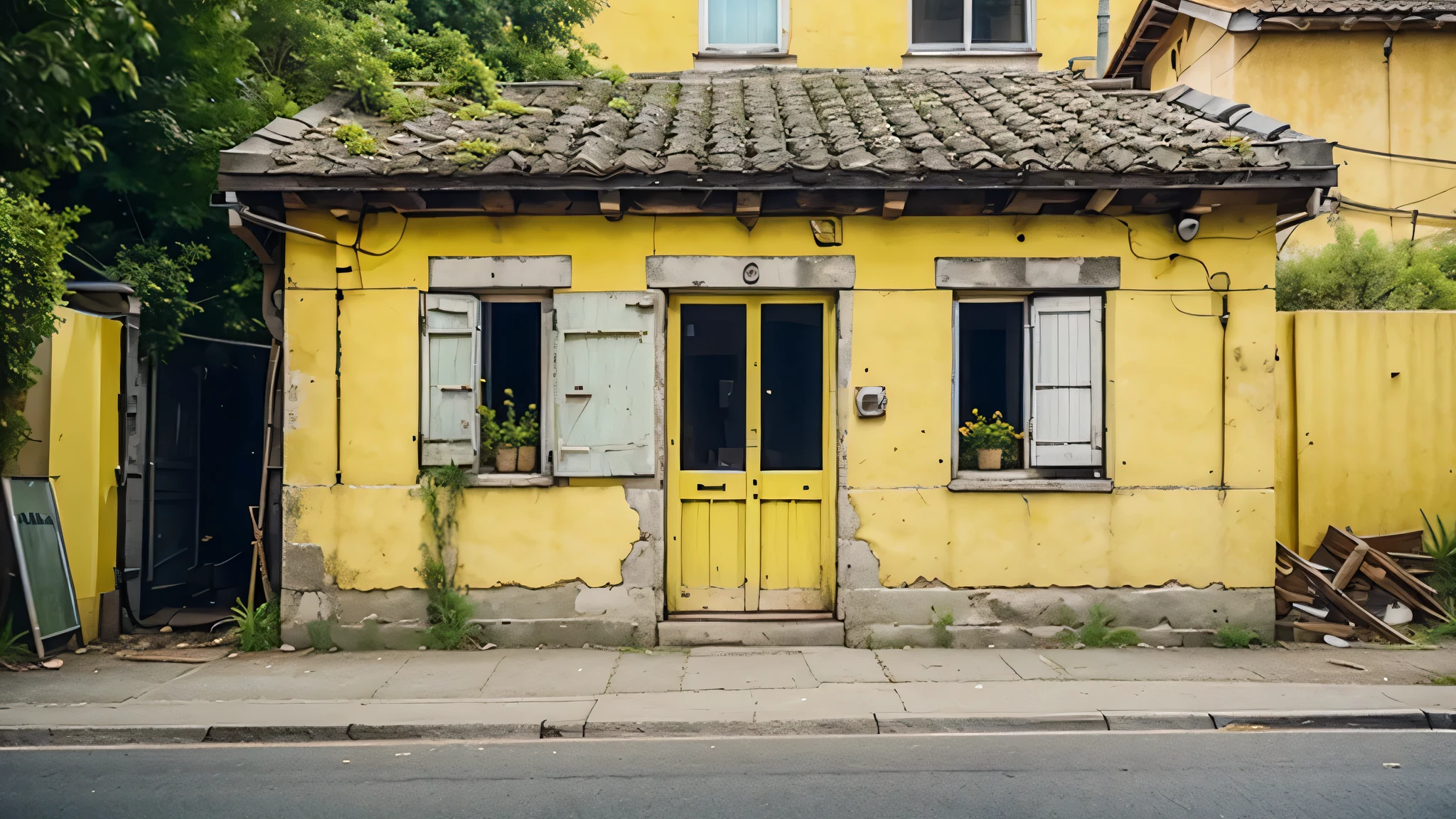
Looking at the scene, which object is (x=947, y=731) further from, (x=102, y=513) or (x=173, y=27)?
(x=173, y=27)

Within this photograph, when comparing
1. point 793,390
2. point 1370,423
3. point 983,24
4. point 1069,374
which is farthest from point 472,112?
point 1370,423

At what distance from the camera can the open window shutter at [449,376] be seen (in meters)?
8.24

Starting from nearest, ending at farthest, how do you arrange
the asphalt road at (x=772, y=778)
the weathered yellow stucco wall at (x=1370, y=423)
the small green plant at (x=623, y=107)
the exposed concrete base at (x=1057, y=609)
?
1. the asphalt road at (x=772, y=778)
2. the exposed concrete base at (x=1057, y=609)
3. the weathered yellow stucco wall at (x=1370, y=423)
4. the small green plant at (x=623, y=107)

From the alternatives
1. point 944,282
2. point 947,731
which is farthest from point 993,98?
point 947,731

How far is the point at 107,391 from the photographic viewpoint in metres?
8.38

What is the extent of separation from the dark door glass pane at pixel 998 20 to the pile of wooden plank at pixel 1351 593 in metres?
8.17

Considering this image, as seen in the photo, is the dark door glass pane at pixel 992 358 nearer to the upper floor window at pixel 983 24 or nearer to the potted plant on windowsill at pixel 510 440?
the potted plant on windowsill at pixel 510 440

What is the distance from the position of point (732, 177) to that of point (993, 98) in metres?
3.77

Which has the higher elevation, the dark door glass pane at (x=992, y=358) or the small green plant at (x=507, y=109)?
the small green plant at (x=507, y=109)

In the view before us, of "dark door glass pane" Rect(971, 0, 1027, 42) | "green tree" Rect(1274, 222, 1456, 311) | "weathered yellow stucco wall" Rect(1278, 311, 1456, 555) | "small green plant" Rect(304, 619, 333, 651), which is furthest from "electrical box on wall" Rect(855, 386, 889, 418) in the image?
"dark door glass pane" Rect(971, 0, 1027, 42)

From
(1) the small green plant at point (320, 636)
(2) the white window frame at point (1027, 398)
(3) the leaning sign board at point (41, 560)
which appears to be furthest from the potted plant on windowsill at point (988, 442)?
(3) the leaning sign board at point (41, 560)

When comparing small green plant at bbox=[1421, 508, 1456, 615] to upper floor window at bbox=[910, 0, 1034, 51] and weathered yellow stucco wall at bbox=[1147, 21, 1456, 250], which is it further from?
upper floor window at bbox=[910, 0, 1034, 51]

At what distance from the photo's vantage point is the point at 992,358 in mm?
8578

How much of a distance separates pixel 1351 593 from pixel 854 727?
539 cm
